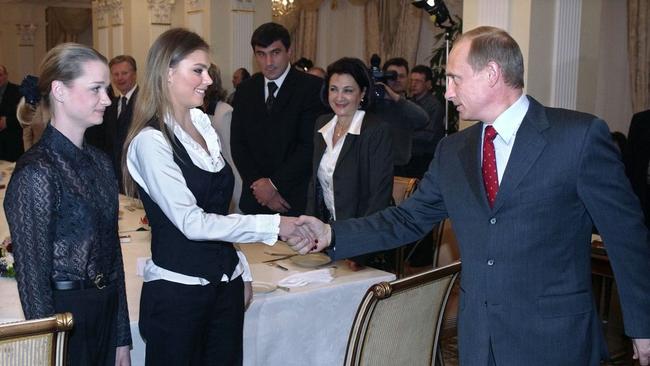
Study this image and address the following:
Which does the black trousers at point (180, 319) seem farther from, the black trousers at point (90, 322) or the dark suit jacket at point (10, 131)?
the dark suit jacket at point (10, 131)

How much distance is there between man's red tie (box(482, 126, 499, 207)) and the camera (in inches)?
90.2

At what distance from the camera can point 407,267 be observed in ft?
16.4

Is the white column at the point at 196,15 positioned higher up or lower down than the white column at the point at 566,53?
higher up

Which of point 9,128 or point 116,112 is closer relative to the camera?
point 116,112

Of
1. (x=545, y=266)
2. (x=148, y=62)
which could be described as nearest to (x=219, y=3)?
(x=148, y=62)

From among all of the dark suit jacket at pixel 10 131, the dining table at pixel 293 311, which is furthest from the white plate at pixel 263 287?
the dark suit jacket at pixel 10 131

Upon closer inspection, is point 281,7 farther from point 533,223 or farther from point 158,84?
point 533,223

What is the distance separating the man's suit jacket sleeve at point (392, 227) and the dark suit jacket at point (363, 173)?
97 cm

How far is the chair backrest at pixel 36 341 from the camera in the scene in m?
1.83

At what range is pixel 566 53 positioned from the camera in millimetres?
5688

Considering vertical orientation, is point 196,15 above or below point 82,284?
above

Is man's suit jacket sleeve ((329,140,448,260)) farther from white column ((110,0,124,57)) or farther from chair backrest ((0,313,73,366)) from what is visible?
white column ((110,0,124,57))

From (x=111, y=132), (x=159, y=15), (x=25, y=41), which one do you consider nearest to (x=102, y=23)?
(x=159, y=15)

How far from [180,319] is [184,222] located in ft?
0.94
